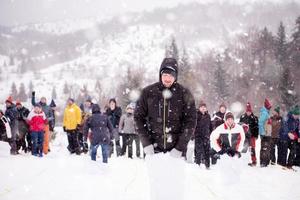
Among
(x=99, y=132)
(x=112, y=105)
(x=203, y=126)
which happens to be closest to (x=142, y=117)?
(x=99, y=132)

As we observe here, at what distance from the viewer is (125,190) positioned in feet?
28.3

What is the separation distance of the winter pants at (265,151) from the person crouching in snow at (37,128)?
7.94m

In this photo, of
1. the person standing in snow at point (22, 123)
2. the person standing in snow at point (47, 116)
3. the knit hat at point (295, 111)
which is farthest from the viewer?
the person standing in snow at point (47, 116)

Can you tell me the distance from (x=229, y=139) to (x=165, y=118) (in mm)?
5330

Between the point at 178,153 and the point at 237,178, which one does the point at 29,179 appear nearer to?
the point at 237,178

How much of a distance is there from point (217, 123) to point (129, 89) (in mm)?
44078

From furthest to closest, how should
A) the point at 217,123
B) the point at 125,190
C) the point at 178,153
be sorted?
the point at 217,123, the point at 125,190, the point at 178,153

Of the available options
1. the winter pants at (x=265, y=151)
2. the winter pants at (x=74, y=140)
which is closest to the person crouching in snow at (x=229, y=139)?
the winter pants at (x=265, y=151)

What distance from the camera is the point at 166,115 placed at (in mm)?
5156

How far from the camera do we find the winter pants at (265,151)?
45.7ft

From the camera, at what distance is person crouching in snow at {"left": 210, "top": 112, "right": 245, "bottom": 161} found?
9.89m

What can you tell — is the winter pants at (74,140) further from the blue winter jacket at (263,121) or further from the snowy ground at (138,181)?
the blue winter jacket at (263,121)

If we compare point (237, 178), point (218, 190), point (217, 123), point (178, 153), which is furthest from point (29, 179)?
point (217, 123)

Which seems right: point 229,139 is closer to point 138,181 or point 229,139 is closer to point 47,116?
point 138,181
